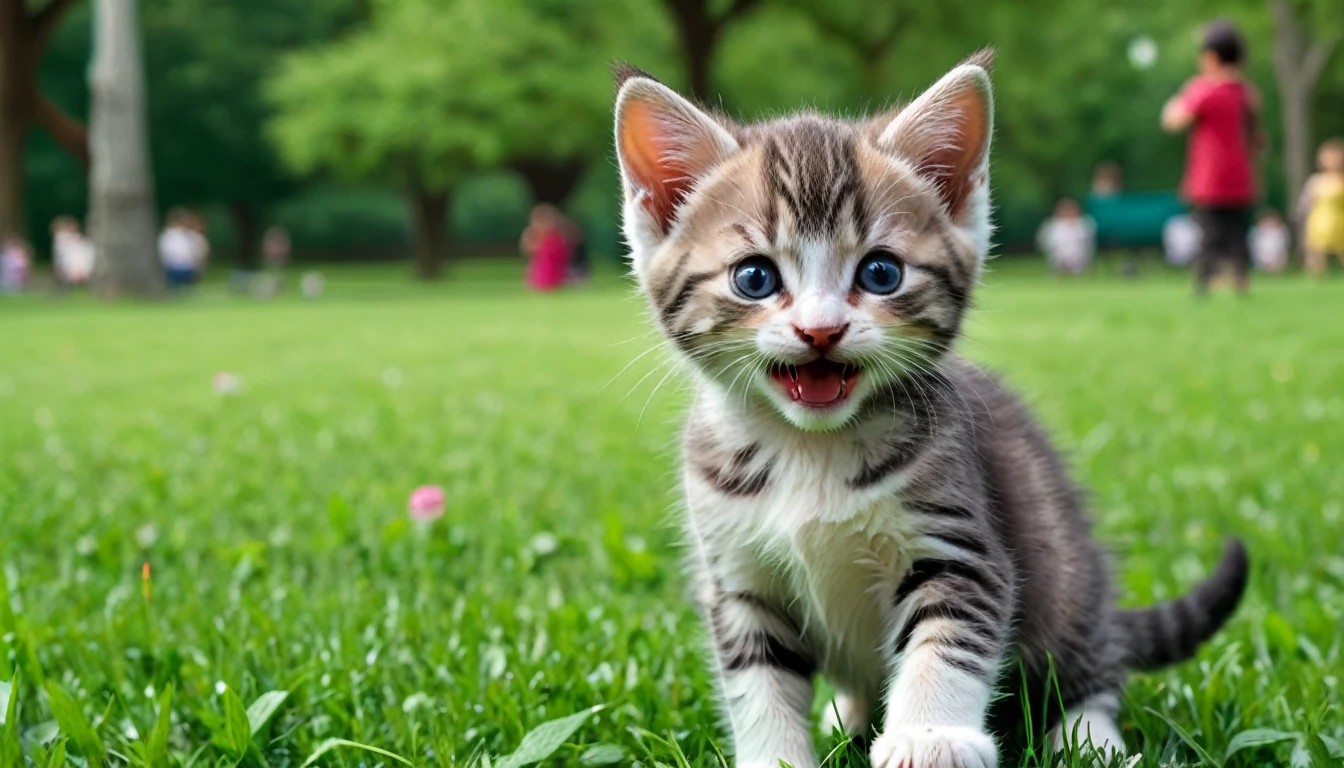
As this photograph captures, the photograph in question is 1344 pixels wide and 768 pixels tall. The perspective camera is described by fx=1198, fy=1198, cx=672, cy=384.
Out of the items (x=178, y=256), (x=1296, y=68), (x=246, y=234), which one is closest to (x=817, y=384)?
(x=178, y=256)

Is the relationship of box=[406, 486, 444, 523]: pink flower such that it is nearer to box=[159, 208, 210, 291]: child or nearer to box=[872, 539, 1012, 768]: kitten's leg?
box=[872, 539, 1012, 768]: kitten's leg

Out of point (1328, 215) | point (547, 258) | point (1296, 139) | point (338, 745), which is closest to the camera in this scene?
point (338, 745)

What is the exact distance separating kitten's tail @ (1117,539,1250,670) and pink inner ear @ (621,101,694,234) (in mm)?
1356

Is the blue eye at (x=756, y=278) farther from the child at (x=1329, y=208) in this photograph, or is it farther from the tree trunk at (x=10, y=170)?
the tree trunk at (x=10, y=170)

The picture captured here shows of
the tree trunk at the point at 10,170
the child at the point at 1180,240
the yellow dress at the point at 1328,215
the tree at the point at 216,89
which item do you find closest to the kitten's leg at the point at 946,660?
the yellow dress at the point at 1328,215

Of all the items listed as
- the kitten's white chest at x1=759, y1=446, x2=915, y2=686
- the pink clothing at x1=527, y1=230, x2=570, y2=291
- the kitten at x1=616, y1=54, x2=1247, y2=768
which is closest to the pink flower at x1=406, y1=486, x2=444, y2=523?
the kitten at x1=616, y1=54, x2=1247, y2=768

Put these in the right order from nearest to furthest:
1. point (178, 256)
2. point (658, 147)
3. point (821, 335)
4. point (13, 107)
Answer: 1. point (821, 335)
2. point (658, 147)
3. point (178, 256)
4. point (13, 107)

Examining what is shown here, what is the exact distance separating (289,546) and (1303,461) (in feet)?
13.0

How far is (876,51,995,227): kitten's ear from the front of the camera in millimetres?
2193

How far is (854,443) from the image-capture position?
213cm

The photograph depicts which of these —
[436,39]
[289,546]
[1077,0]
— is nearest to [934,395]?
[289,546]

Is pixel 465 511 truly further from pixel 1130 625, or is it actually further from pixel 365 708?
pixel 1130 625

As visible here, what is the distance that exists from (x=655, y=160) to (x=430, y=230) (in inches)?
1514

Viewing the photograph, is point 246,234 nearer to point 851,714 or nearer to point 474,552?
point 474,552
